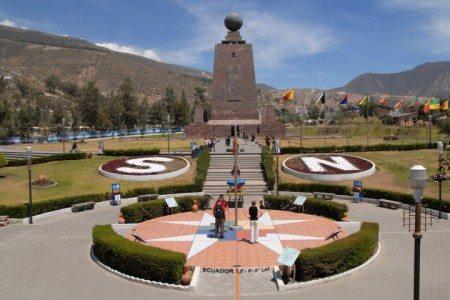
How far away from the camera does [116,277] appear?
16812 millimetres

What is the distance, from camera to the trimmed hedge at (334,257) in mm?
15766

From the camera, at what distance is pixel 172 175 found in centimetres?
3784

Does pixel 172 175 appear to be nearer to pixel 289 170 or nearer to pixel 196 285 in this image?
pixel 289 170

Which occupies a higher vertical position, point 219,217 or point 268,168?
point 268,168

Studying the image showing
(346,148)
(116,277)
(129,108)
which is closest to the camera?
(116,277)

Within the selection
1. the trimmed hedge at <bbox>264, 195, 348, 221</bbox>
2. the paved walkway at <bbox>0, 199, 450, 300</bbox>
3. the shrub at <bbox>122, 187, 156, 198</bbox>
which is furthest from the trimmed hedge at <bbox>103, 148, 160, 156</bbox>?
the paved walkway at <bbox>0, 199, 450, 300</bbox>

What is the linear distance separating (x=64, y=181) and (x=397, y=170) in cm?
2755

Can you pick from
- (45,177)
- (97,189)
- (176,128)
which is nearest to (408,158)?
(97,189)

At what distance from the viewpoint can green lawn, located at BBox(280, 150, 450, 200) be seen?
3341cm

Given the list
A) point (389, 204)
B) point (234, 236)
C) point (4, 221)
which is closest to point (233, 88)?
point (389, 204)

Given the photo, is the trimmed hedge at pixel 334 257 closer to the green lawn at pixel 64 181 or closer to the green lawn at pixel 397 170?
the green lawn at pixel 397 170

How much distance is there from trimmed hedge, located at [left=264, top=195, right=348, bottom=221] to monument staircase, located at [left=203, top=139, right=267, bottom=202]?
4.52 m

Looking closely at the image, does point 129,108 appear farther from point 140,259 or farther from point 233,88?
point 140,259

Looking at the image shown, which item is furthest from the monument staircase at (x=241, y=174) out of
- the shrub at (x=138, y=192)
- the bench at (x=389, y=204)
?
the bench at (x=389, y=204)
